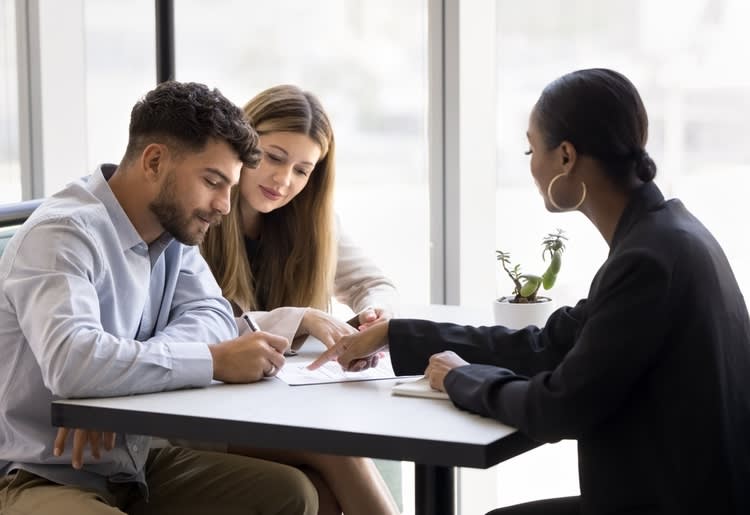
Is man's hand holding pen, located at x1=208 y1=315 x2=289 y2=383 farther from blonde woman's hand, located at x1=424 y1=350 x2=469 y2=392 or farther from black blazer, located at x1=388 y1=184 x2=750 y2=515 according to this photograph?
black blazer, located at x1=388 y1=184 x2=750 y2=515

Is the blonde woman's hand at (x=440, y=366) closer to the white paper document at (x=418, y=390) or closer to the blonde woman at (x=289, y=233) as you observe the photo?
the white paper document at (x=418, y=390)

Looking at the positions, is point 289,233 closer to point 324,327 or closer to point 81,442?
point 324,327

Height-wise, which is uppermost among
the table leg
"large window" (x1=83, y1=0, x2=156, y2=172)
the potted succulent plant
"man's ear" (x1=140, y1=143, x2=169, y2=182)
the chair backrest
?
"large window" (x1=83, y1=0, x2=156, y2=172)

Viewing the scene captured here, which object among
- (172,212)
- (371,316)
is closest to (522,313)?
(371,316)

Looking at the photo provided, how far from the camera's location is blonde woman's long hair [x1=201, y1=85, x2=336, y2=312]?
2.67 meters

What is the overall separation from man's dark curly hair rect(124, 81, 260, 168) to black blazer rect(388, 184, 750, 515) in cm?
76

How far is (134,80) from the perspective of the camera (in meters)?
4.45

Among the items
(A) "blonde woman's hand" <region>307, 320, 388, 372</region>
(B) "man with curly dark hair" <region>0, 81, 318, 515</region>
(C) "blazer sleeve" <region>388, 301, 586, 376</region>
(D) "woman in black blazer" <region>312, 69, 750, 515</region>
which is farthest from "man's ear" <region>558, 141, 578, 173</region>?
(B) "man with curly dark hair" <region>0, 81, 318, 515</region>

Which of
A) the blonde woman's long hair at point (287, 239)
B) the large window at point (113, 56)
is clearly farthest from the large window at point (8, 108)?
the blonde woman's long hair at point (287, 239)

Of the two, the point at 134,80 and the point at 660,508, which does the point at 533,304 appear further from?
the point at 134,80

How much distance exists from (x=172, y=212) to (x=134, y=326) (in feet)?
0.72

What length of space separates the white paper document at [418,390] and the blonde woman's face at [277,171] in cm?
84

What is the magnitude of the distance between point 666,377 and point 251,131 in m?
0.93

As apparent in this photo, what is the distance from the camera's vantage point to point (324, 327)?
2.38 meters
